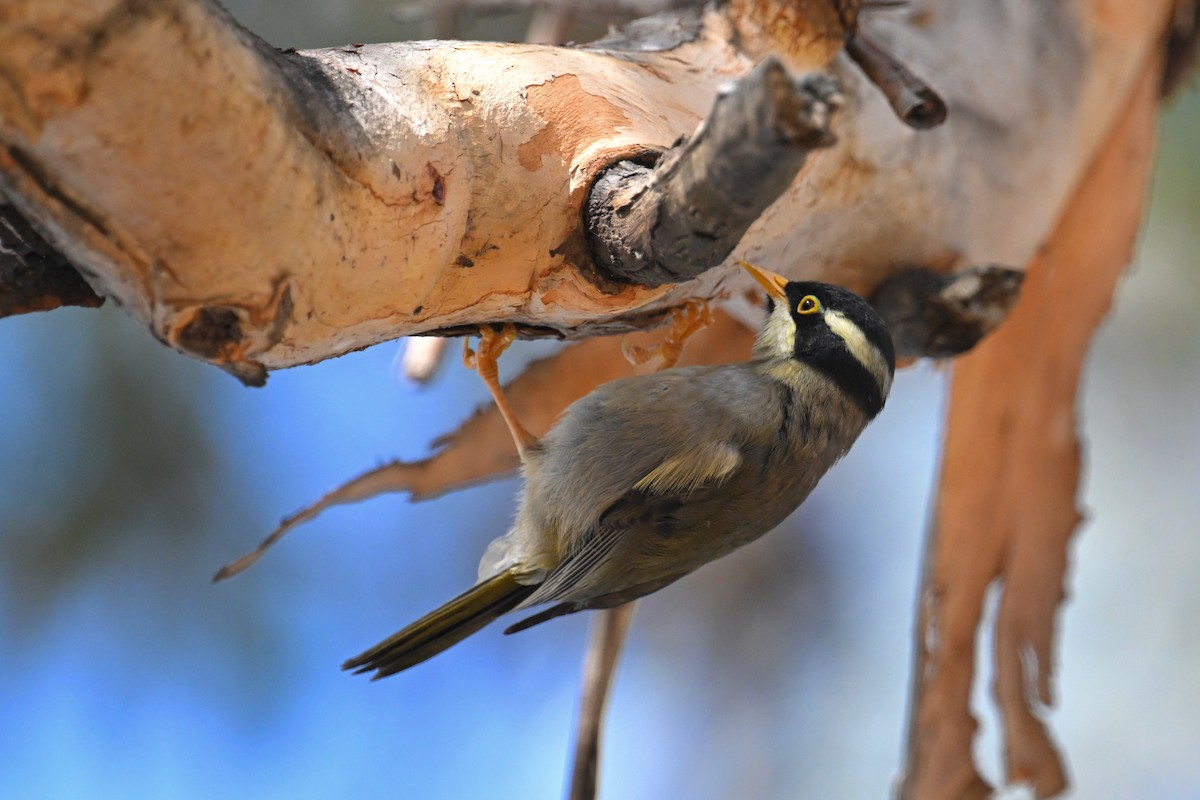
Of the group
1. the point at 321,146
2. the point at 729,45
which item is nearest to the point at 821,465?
the point at 729,45

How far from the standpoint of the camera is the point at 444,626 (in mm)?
1965

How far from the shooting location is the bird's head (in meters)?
1.92

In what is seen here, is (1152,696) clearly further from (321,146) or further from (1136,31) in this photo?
(321,146)

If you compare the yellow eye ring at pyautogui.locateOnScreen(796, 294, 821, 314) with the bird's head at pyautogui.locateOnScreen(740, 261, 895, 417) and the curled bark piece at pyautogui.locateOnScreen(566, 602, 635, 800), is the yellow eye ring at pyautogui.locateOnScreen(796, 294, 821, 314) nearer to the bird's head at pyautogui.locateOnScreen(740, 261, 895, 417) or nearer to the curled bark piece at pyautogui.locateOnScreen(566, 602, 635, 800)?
the bird's head at pyautogui.locateOnScreen(740, 261, 895, 417)

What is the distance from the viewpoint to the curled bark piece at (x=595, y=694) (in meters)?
2.00

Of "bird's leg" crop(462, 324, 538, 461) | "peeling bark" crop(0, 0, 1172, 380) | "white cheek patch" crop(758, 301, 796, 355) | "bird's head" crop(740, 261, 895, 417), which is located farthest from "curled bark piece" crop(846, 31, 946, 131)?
"bird's leg" crop(462, 324, 538, 461)

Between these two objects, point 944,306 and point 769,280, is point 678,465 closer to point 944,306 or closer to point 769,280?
point 769,280

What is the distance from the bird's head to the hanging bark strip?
0.74 metres

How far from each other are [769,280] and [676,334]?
29 centimetres

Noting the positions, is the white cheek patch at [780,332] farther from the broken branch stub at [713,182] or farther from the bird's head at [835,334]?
the broken branch stub at [713,182]

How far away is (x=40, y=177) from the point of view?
92 cm

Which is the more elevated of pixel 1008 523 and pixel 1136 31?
pixel 1136 31

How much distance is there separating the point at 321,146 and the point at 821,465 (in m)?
1.21

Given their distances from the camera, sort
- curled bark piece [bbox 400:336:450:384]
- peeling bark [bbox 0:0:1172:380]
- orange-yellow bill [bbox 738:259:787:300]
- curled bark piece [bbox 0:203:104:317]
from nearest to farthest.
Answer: peeling bark [bbox 0:0:1172:380], curled bark piece [bbox 0:203:104:317], orange-yellow bill [bbox 738:259:787:300], curled bark piece [bbox 400:336:450:384]
